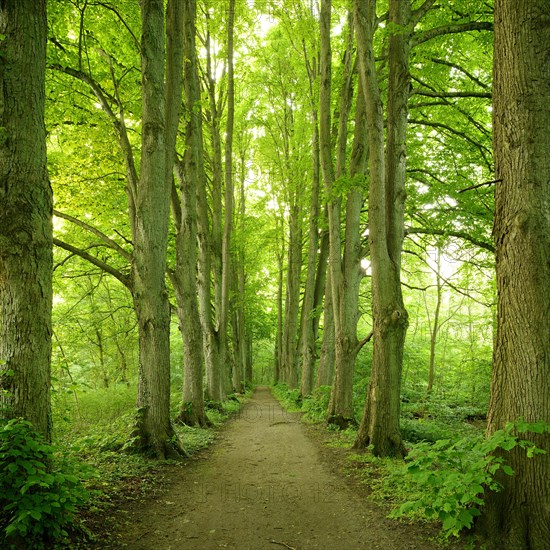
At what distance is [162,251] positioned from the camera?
708 cm

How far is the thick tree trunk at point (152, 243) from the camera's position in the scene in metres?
6.86

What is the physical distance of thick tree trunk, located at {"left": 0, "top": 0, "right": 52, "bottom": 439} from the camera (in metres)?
3.67

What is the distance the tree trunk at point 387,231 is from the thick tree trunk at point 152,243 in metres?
3.47

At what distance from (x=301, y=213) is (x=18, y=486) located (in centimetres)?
1782

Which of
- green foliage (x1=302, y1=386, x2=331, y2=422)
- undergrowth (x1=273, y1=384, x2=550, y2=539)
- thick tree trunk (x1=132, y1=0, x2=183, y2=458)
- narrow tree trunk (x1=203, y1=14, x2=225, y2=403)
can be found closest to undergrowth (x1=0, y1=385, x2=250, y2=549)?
thick tree trunk (x1=132, y1=0, x2=183, y2=458)

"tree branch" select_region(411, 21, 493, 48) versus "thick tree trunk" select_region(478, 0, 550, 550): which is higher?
"tree branch" select_region(411, 21, 493, 48)

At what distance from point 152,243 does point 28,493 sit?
4290 millimetres

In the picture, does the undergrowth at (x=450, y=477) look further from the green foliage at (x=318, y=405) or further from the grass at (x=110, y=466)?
the green foliage at (x=318, y=405)

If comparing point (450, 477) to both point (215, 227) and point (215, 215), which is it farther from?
point (215, 227)

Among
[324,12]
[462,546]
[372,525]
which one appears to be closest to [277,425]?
[372,525]

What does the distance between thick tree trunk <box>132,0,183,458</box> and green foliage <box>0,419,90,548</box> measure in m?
3.38

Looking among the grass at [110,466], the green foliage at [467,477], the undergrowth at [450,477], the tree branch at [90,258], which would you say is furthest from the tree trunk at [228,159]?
the green foliage at [467,477]

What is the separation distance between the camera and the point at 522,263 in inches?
144

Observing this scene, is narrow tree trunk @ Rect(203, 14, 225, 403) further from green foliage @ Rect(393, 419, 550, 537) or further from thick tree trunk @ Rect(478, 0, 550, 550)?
thick tree trunk @ Rect(478, 0, 550, 550)
